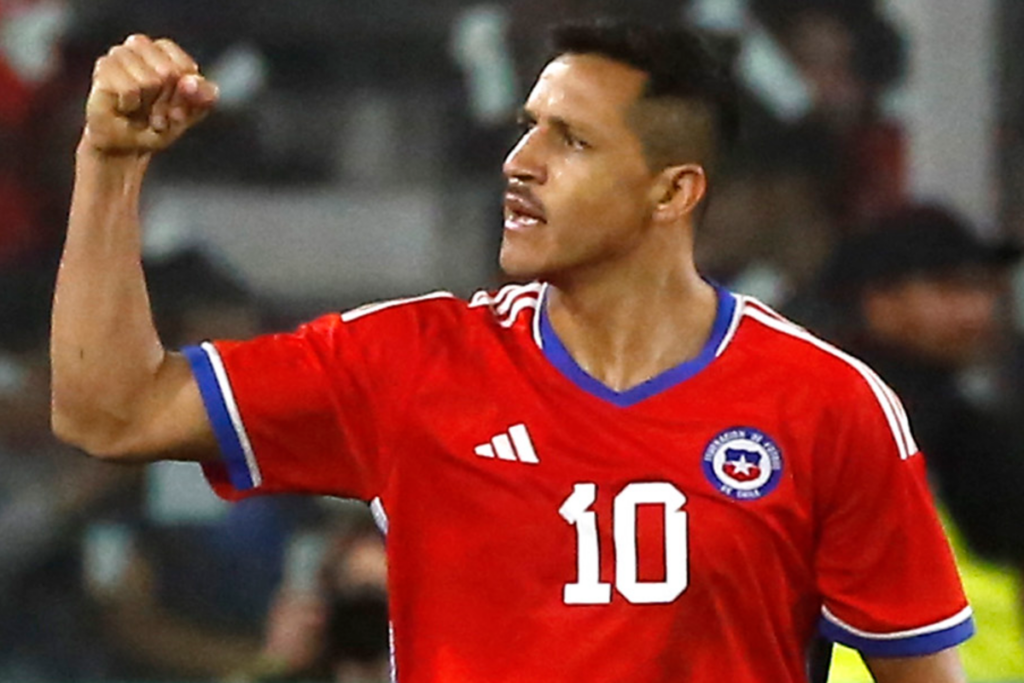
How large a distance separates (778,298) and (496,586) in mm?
2033

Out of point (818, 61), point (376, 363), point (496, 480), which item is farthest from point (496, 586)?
point (818, 61)

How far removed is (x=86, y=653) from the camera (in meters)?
4.05

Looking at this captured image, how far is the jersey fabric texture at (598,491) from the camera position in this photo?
2271mm

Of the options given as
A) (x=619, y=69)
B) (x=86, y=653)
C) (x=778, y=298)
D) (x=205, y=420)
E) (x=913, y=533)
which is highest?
(x=619, y=69)

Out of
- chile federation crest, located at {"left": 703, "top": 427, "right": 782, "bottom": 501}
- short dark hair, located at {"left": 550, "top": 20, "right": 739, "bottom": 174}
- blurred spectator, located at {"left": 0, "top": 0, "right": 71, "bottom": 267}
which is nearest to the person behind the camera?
chile federation crest, located at {"left": 703, "top": 427, "right": 782, "bottom": 501}

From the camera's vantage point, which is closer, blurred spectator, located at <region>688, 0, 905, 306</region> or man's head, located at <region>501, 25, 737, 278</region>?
man's head, located at <region>501, 25, 737, 278</region>

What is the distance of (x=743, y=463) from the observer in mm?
2311

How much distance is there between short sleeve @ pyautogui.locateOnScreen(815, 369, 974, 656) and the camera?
90.8 inches

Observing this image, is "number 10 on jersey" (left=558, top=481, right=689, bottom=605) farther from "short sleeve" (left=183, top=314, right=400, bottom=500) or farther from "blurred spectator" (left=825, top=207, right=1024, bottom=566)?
"blurred spectator" (left=825, top=207, right=1024, bottom=566)

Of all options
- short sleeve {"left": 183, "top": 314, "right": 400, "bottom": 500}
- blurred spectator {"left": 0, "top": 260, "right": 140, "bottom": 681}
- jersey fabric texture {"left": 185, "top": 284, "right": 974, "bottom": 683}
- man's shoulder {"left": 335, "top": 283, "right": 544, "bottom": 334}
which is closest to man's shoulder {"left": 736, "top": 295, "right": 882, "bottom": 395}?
jersey fabric texture {"left": 185, "top": 284, "right": 974, "bottom": 683}

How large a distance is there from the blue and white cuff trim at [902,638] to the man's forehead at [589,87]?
2.08 feet

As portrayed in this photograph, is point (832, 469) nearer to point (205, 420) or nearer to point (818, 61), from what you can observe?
point (205, 420)

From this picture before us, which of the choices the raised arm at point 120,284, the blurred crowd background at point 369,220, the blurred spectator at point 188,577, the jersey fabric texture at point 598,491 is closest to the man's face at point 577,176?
the jersey fabric texture at point 598,491

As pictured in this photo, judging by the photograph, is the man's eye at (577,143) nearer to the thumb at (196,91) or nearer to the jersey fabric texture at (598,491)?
the jersey fabric texture at (598,491)
